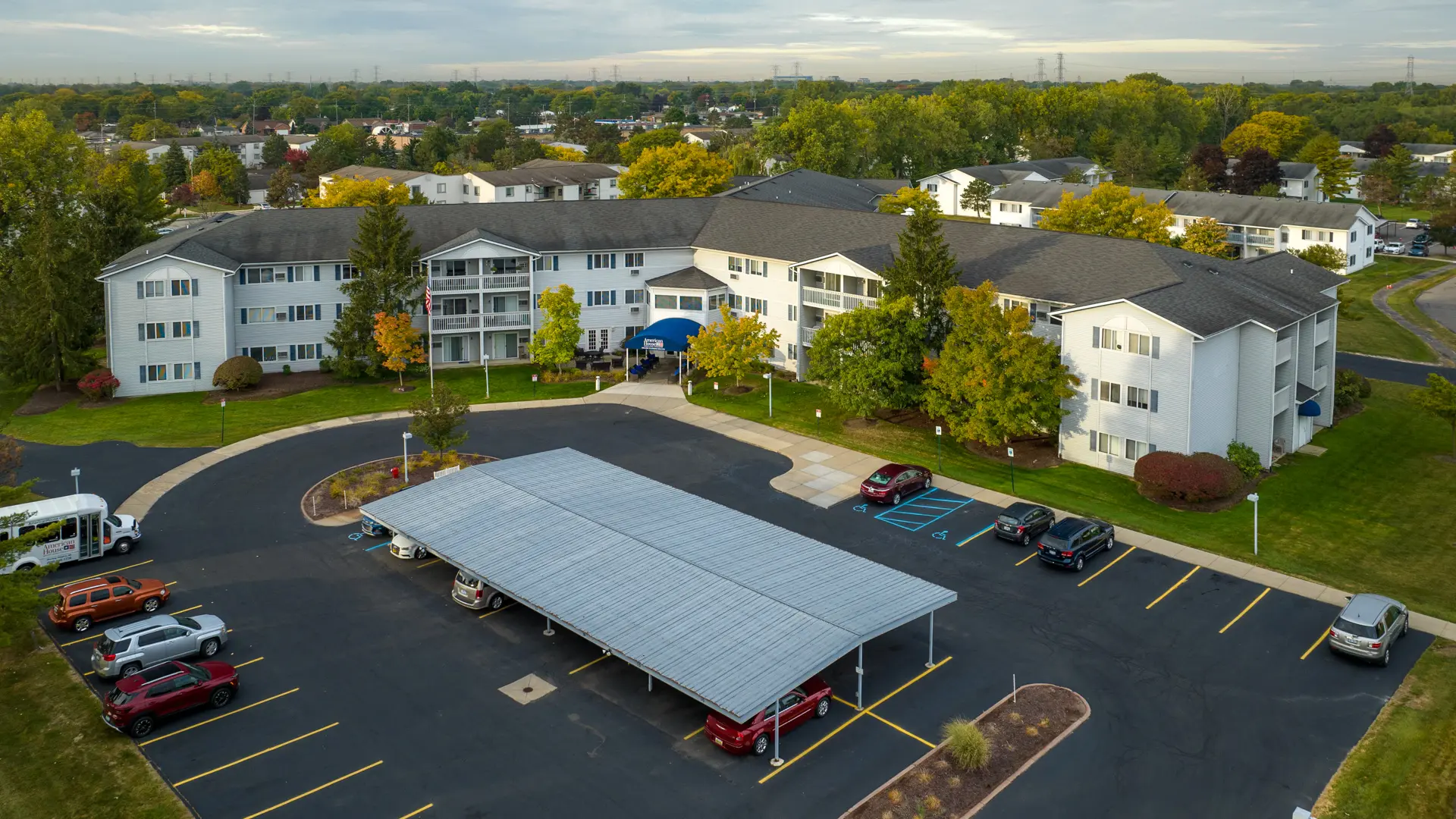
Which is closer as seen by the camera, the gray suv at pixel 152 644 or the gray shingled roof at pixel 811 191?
the gray suv at pixel 152 644

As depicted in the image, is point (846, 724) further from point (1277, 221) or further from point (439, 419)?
point (1277, 221)

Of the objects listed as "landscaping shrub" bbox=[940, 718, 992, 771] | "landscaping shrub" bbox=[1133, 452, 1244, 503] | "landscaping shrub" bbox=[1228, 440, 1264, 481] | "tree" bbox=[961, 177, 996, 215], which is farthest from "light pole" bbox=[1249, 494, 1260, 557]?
"tree" bbox=[961, 177, 996, 215]

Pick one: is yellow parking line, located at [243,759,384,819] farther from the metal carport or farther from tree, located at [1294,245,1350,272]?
tree, located at [1294,245,1350,272]

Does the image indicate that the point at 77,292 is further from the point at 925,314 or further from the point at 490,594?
the point at 925,314

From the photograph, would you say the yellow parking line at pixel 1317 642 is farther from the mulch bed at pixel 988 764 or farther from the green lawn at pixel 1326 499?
the mulch bed at pixel 988 764

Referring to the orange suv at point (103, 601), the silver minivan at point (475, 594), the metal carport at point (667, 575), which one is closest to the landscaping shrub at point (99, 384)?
the orange suv at point (103, 601)
